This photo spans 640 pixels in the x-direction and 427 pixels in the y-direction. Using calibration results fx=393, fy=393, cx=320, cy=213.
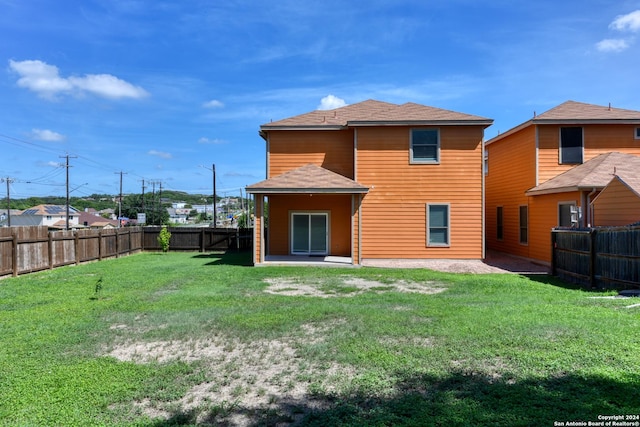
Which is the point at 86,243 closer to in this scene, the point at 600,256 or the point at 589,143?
the point at 600,256

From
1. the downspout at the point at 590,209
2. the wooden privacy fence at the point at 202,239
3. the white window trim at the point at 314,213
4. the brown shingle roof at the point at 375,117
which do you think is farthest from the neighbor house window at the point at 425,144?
the wooden privacy fence at the point at 202,239

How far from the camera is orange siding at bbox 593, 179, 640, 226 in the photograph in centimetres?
1020

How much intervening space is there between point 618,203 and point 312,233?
1020 cm

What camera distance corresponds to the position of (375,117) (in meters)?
15.5

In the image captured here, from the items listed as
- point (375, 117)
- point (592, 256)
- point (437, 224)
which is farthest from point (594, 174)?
point (375, 117)

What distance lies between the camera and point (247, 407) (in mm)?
3557

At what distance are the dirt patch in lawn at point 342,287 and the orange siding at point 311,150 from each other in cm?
658

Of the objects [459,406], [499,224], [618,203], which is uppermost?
[618,203]

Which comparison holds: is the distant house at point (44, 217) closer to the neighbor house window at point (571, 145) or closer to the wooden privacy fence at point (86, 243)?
the wooden privacy fence at point (86, 243)

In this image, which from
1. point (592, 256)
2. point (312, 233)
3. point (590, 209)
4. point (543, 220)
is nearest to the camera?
point (592, 256)

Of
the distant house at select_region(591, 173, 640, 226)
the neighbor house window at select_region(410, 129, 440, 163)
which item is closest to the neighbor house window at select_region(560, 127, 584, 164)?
the distant house at select_region(591, 173, 640, 226)

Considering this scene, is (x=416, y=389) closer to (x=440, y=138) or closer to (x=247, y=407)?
(x=247, y=407)

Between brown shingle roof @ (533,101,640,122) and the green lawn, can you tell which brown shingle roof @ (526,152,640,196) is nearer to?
brown shingle roof @ (533,101,640,122)

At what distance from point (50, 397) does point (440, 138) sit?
1433cm
